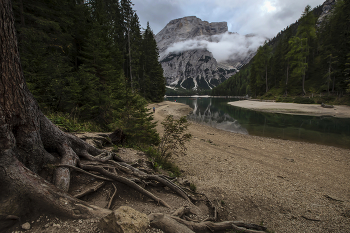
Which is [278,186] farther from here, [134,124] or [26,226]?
[26,226]

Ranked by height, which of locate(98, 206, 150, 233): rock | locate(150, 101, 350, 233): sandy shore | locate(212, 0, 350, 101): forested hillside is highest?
locate(212, 0, 350, 101): forested hillside

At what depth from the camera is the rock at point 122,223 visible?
6.50ft

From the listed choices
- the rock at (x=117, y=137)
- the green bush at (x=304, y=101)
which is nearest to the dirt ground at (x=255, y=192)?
the rock at (x=117, y=137)

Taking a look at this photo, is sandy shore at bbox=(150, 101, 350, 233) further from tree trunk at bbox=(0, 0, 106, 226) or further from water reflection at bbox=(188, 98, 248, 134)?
water reflection at bbox=(188, 98, 248, 134)

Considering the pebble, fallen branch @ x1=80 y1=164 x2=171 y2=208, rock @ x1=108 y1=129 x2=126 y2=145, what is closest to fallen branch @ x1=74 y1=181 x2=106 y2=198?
fallen branch @ x1=80 y1=164 x2=171 y2=208

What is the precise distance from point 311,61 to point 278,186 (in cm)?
6665

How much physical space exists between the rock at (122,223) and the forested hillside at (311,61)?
46164 mm

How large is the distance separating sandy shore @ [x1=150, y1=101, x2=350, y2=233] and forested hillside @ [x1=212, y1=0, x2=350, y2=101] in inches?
1373

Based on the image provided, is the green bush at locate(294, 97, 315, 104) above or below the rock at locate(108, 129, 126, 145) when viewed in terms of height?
above

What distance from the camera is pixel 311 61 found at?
2055 inches

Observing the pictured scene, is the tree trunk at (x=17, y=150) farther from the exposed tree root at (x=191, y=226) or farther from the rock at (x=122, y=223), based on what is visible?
the exposed tree root at (x=191, y=226)

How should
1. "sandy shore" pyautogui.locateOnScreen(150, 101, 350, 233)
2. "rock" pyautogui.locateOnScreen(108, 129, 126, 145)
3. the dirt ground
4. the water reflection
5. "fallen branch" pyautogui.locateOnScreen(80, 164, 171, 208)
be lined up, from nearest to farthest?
the dirt ground < "fallen branch" pyautogui.locateOnScreen(80, 164, 171, 208) < "sandy shore" pyautogui.locateOnScreen(150, 101, 350, 233) < "rock" pyautogui.locateOnScreen(108, 129, 126, 145) < the water reflection

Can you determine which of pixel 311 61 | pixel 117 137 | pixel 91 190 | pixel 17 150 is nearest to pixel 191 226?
pixel 91 190

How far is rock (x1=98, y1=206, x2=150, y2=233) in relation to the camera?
1981 mm
